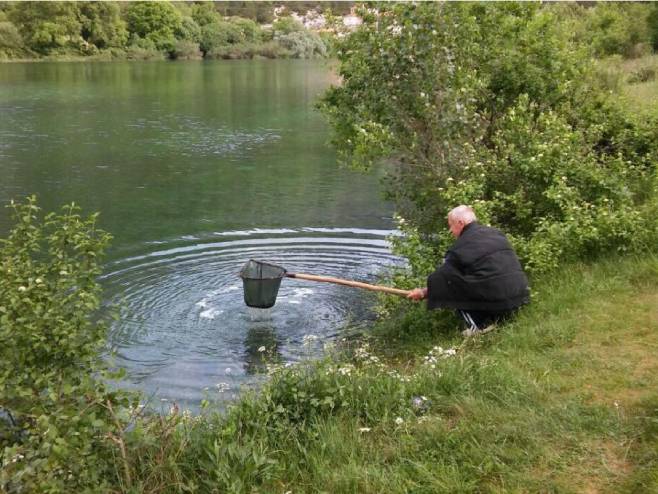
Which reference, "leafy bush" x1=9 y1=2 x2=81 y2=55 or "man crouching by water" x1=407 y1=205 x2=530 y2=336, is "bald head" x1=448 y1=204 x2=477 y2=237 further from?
"leafy bush" x1=9 y1=2 x2=81 y2=55

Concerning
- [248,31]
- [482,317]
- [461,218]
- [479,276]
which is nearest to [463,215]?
[461,218]

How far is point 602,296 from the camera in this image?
855cm

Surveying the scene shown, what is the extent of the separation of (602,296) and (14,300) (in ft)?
21.5

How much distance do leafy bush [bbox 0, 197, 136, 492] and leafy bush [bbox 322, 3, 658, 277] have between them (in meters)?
5.27

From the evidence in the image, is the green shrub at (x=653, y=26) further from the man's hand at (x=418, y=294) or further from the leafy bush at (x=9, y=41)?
the leafy bush at (x=9, y=41)

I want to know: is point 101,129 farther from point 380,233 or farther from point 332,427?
point 332,427

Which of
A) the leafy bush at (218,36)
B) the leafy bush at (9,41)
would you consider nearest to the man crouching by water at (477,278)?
the leafy bush at (9,41)

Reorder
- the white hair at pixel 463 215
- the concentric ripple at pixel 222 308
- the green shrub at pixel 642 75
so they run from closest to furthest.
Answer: the white hair at pixel 463 215, the concentric ripple at pixel 222 308, the green shrub at pixel 642 75

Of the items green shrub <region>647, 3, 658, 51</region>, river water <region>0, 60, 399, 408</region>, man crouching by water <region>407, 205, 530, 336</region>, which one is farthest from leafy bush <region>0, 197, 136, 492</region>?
green shrub <region>647, 3, 658, 51</region>

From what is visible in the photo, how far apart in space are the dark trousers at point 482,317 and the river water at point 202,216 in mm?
1963

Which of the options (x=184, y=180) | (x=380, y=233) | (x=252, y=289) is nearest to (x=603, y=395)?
(x=252, y=289)

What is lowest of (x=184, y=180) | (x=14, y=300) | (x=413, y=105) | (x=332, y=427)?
(x=184, y=180)

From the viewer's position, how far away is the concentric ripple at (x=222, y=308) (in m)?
9.54

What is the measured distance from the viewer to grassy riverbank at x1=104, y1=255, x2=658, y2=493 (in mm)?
4961
